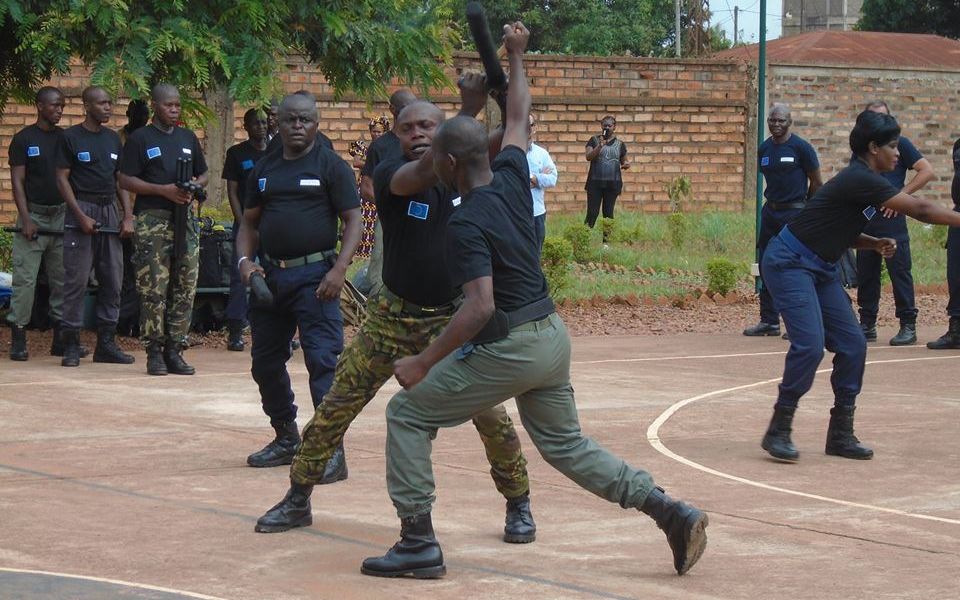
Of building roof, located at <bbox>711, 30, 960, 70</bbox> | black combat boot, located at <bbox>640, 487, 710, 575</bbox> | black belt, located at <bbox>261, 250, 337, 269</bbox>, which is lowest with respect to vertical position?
black combat boot, located at <bbox>640, 487, 710, 575</bbox>

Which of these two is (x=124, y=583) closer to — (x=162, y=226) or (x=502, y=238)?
(x=502, y=238)

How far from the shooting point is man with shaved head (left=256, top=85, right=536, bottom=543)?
6.05m

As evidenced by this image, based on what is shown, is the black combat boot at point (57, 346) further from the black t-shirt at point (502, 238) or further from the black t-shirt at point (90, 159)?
the black t-shirt at point (502, 238)

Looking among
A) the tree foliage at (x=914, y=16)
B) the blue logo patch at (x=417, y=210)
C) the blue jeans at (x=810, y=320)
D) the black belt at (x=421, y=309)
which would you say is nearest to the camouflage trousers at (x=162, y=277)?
the blue jeans at (x=810, y=320)

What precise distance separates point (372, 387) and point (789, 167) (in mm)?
7659

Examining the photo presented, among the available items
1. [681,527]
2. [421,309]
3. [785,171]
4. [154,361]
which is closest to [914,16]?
[785,171]

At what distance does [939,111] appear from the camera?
95.6 ft

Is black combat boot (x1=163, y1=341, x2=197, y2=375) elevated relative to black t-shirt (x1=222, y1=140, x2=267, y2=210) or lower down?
lower down

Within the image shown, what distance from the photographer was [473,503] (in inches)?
272

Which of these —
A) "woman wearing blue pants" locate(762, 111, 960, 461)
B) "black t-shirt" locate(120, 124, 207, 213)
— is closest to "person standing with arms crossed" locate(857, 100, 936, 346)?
"woman wearing blue pants" locate(762, 111, 960, 461)

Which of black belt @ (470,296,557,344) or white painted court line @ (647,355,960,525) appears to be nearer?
black belt @ (470,296,557,344)

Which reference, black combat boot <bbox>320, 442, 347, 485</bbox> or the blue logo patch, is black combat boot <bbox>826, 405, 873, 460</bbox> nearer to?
black combat boot <bbox>320, 442, 347, 485</bbox>

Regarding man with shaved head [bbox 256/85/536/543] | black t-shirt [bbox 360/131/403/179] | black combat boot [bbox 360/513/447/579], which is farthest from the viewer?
black t-shirt [bbox 360/131/403/179]

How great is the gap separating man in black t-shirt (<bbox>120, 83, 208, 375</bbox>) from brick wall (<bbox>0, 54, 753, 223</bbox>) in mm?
12959
